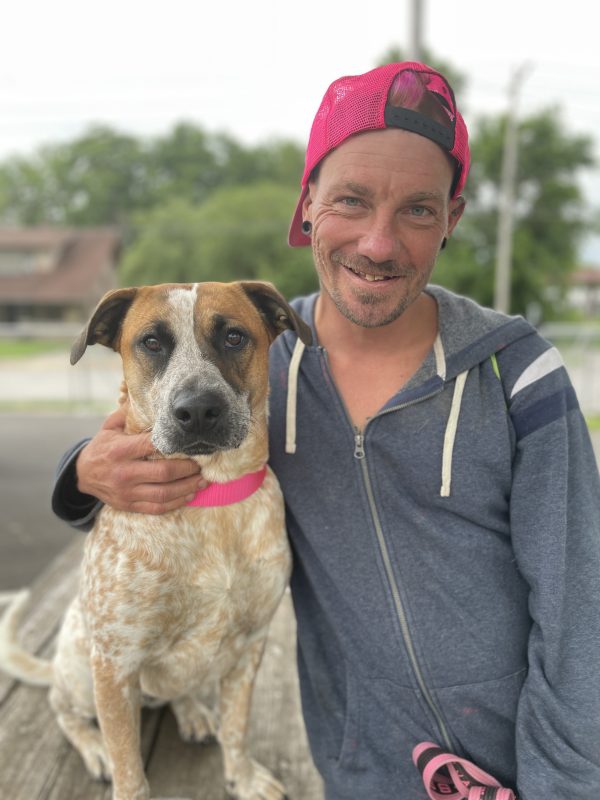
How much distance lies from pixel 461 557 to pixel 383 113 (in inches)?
42.0

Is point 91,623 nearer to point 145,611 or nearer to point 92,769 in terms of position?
point 145,611

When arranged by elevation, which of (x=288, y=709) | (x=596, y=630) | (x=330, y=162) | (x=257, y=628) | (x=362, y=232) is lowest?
(x=288, y=709)

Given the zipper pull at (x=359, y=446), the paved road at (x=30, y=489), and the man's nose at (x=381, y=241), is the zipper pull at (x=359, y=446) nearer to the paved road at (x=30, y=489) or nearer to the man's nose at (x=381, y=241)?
the man's nose at (x=381, y=241)

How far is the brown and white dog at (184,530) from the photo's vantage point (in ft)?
5.14

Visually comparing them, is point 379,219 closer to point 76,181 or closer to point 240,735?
point 240,735

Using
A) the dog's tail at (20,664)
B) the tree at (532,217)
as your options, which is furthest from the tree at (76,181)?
the dog's tail at (20,664)

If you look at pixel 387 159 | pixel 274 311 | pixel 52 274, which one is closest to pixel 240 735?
pixel 274 311

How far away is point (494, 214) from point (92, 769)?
Result: 2297 centimetres

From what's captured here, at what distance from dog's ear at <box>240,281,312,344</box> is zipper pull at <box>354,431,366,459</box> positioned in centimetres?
27

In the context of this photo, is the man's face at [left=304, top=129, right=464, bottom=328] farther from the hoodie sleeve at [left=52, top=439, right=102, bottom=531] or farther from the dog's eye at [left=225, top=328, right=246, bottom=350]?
the hoodie sleeve at [left=52, top=439, right=102, bottom=531]

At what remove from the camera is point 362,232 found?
1.55 m

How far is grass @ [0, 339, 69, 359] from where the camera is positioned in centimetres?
2145

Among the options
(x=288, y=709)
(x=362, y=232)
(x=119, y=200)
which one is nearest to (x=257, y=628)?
(x=288, y=709)

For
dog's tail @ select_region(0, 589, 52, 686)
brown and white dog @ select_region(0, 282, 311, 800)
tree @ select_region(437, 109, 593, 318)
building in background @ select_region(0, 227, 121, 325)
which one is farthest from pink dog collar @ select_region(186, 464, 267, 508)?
building in background @ select_region(0, 227, 121, 325)
